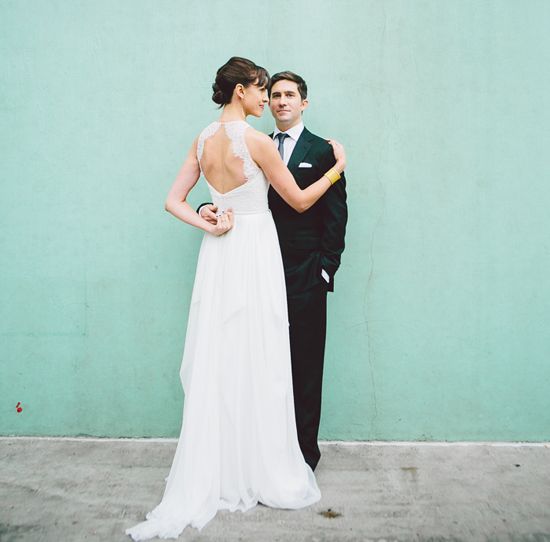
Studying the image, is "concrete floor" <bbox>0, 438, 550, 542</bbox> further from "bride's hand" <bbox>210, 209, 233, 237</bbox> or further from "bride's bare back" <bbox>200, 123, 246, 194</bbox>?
"bride's bare back" <bbox>200, 123, 246, 194</bbox>

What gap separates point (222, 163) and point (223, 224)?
27 cm

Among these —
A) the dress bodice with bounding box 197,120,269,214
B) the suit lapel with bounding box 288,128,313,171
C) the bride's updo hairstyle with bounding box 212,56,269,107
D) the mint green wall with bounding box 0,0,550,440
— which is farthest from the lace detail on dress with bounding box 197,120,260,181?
the mint green wall with bounding box 0,0,550,440

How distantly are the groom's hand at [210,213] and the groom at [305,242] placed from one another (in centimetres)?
32

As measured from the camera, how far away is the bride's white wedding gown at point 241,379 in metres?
2.65

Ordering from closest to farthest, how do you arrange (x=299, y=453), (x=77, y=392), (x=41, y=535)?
1. (x=41, y=535)
2. (x=299, y=453)
3. (x=77, y=392)

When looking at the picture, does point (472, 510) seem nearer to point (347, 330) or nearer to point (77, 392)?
point (347, 330)

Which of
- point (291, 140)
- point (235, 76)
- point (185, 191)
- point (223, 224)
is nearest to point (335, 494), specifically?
point (223, 224)

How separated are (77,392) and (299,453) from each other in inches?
56.2

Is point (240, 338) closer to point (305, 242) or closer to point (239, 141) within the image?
point (305, 242)

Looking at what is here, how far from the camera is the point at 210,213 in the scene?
107 inches

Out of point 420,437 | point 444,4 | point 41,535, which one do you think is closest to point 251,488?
point 41,535

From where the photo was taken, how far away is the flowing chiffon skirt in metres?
2.65

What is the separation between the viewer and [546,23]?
3211 mm

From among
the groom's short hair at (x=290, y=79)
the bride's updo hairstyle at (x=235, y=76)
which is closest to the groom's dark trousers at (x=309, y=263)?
the groom's short hair at (x=290, y=79)
